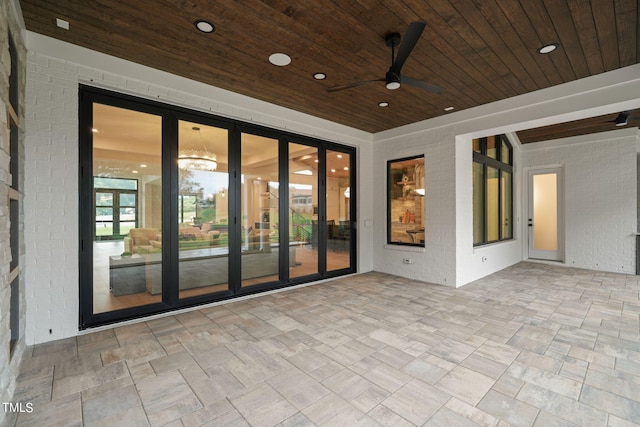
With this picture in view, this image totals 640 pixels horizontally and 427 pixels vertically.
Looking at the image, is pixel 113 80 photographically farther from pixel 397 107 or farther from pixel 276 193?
pixel 397 107

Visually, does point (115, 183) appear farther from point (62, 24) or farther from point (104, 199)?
point (62, 24)

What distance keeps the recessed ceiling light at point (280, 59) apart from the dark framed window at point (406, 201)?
341 centimetres

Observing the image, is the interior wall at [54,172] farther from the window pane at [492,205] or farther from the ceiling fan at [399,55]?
the window pane at [492,205]

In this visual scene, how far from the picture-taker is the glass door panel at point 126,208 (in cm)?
336

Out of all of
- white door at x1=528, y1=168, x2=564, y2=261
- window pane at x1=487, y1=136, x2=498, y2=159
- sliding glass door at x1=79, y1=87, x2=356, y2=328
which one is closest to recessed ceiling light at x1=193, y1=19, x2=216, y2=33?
sliding glass door at x1=79, y1=87, x2=356, y2=328

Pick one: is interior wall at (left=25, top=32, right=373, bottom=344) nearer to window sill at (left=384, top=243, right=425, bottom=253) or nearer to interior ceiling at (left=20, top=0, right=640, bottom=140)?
interior ceiling at (left=20, top=0, right=640, bottom=140)

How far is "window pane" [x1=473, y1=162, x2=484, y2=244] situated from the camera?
6030 millimetres

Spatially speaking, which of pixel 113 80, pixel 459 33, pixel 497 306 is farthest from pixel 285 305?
pixel 459 33

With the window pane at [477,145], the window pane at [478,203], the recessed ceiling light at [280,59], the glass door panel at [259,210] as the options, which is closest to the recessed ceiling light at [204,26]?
the recessed ceiling light at [280,59]

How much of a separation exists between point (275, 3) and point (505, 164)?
6.88m

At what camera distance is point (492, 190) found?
676 centimetres

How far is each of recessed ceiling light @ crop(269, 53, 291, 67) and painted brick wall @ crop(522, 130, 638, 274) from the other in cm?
724

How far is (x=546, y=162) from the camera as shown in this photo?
743 cm

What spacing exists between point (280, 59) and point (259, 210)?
2254 mm
